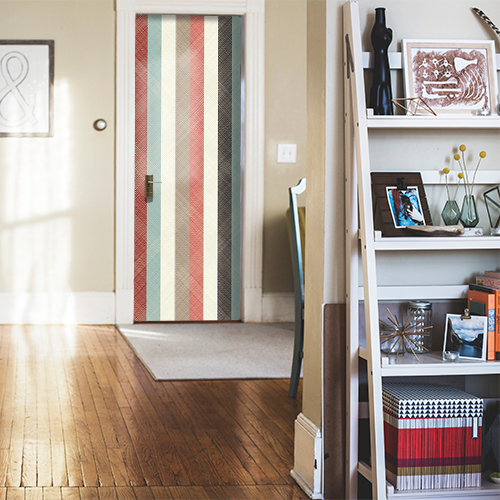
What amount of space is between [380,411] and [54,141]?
3569 millimetres

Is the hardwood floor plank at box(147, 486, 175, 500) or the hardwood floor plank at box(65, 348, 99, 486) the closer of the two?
the hardwood floor plank at box(147, 486, 175, 500)

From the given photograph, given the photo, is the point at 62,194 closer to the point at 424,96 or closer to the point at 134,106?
the point at 134,106

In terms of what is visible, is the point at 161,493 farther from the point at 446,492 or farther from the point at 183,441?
the point at 446,492

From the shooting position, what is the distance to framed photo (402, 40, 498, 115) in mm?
1741

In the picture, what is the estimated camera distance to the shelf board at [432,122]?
163cm

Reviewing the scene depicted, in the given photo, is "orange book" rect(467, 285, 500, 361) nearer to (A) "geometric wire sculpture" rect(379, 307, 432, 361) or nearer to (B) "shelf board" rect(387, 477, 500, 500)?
(A) "geometric wire sculpture" rect(379, 307, 432, 361)

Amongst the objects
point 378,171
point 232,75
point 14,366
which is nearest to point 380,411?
point 378,171

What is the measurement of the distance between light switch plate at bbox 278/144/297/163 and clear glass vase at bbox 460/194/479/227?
9.67ft

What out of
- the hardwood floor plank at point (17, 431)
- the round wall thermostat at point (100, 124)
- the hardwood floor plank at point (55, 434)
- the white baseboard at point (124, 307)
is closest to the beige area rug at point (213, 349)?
the white baseboard at point (124, 307)

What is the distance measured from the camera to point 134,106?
4469mm

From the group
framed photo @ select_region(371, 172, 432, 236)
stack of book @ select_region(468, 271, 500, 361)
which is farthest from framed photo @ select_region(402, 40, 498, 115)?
stack of book @ select_region(468, 271, 500, 361)

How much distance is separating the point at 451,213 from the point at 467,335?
1.10 feet

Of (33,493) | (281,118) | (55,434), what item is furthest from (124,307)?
(33,493)

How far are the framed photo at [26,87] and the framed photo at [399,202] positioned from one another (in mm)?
3295
